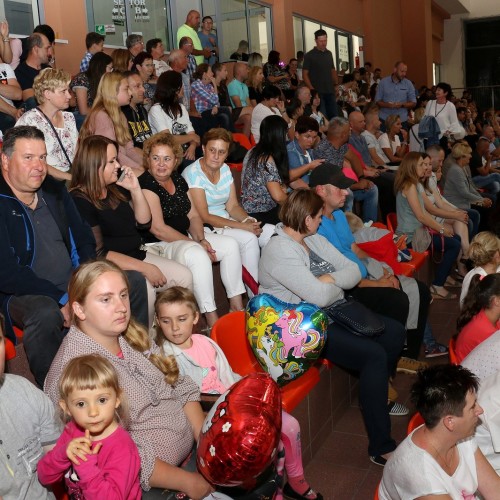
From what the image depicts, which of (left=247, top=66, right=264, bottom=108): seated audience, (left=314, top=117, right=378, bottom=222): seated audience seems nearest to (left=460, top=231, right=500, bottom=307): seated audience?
(left=314, top=117, right=378, bottom=222): seated audience

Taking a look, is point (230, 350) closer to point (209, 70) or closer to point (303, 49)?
point (209, 70)

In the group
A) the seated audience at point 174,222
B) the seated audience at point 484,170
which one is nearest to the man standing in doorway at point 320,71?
the seated audience at point 484,170

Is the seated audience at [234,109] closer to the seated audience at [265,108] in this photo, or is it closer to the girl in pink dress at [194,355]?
the seated audience at [265,108]

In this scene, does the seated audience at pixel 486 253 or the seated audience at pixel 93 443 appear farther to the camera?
the seated audience at pixel 486 253

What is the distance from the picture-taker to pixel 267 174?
18.9 feet

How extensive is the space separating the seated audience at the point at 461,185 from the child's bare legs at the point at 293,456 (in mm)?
5775

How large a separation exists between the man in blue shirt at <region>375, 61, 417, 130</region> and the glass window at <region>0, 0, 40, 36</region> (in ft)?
19.8

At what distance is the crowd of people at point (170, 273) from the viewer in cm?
229

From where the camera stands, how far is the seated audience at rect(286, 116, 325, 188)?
21.3 feet

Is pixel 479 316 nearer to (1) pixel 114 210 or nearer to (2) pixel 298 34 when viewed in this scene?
(1) pixel 114 210

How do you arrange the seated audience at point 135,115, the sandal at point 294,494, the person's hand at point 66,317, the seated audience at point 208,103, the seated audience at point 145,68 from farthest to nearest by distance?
the seated audience at point 208,103 → the seated audience at point 145,68 → the seated audience at point 135,115 → the sandal at point 294,494 → the person's hand at point 66,317

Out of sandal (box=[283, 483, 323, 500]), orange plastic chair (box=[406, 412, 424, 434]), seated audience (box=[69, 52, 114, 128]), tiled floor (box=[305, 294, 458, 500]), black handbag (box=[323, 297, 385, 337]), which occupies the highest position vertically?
seated audience (box=[69, 52, 114, 128])

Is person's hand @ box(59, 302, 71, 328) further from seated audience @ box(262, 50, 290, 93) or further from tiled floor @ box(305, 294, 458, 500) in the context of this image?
seated audience @ box(262, 50, 290, 93)

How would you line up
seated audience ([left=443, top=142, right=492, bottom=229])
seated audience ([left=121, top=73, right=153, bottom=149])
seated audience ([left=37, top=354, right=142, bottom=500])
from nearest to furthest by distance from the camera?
seated audience ([left=37, top=354, right=142, bottom=500]), seated audience ([left=121, top=73, right=153, bottom=149]), seated audience ([left=443, top=142, right=492, bottom=229])
